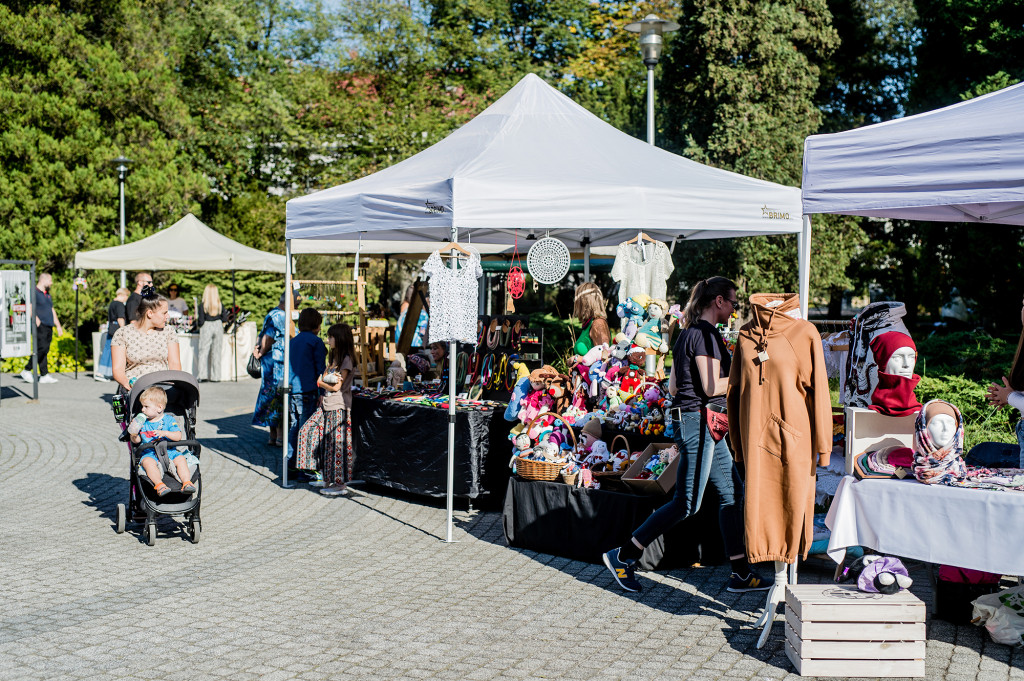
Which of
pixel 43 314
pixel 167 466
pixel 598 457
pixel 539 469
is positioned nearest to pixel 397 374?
pixel 167 466

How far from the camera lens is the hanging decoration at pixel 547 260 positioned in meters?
8.30

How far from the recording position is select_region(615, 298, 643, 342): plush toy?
23.8ft

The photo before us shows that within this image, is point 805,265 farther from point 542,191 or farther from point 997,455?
point 542,191

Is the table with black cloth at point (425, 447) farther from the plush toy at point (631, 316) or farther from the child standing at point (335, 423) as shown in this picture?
the plush toy at point (631, 316)

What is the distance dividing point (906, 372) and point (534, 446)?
2.66 meters

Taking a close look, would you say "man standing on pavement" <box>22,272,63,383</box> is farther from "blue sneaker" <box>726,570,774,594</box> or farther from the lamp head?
"blue sneaker" <box>726,570,774,594</box>

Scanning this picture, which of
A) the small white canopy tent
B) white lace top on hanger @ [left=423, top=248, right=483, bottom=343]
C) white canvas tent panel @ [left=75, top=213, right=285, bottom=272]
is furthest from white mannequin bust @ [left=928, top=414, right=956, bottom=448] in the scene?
white canvas tent panel @ [left=75, top=213, right=285, bottom=272]

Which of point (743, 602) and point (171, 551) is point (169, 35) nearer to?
point (171, 551)

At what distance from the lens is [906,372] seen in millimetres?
5262

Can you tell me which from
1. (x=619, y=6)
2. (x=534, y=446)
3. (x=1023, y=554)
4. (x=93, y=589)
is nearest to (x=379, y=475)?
(x=534, y=446)

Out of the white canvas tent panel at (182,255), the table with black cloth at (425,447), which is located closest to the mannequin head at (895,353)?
the table with black cloth at (425,447)

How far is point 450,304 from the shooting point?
6.88m

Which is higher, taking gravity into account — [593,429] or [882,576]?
[593,429]

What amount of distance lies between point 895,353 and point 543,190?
9.05ft
